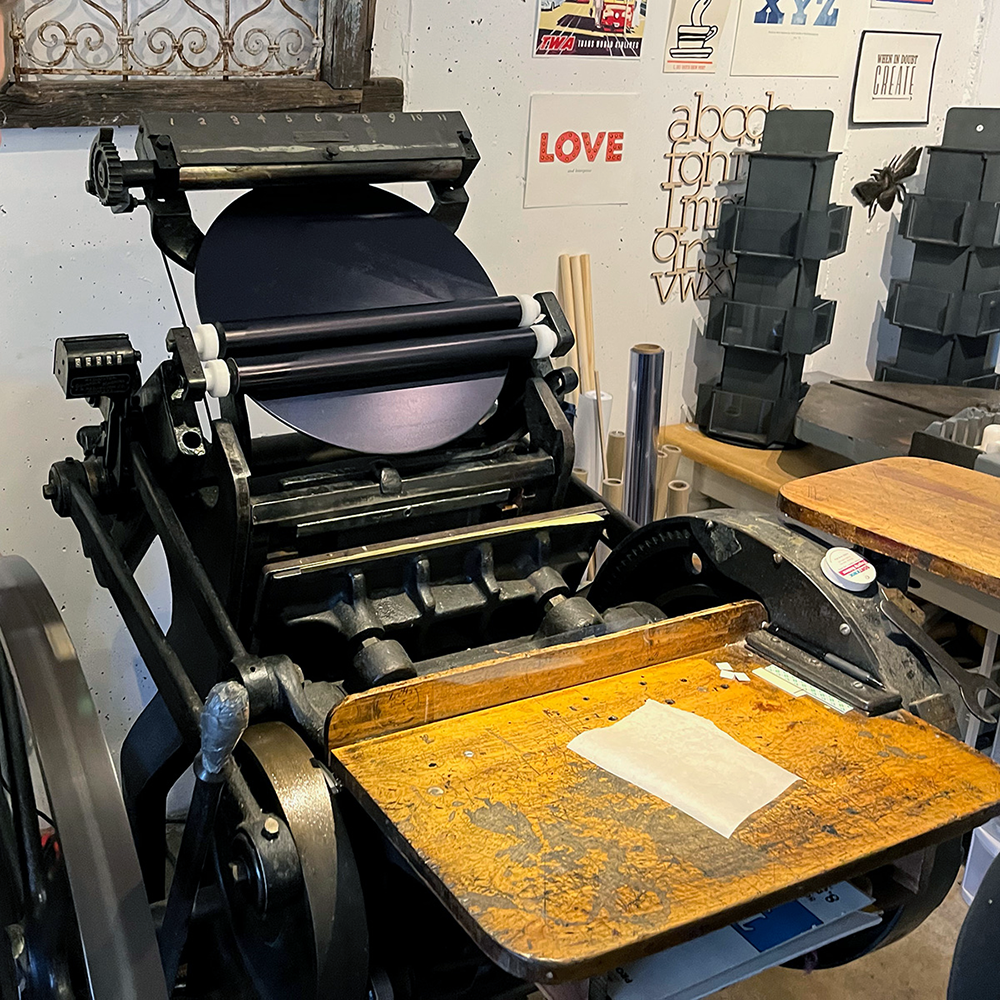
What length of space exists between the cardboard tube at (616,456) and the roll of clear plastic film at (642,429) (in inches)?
1.2

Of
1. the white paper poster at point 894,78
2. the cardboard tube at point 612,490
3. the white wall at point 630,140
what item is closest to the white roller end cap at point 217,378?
the white wall at point 630,140

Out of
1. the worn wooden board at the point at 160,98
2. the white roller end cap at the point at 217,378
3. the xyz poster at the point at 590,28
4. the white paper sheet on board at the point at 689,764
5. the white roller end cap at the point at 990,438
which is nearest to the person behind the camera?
the white paper sheet on board at the point at 689,764

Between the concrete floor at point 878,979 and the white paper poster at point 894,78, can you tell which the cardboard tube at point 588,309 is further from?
the concrete floor at point 878,979

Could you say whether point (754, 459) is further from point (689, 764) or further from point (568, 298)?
point (689, 764)

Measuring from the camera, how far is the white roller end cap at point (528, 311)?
1.63 meters

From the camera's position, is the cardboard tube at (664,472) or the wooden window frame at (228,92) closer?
the wooden window frame at (228,92)

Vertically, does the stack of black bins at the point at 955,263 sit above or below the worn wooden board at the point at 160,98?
below

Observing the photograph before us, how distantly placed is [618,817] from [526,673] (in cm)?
25

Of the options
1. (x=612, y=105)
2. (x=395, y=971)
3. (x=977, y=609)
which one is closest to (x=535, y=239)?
(x=612, y=105)

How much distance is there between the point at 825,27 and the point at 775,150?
41 cm

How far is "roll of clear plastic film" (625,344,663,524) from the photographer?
96.4 inches

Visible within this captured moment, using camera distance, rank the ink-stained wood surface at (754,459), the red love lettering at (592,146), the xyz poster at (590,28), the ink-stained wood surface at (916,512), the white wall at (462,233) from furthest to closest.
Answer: the ink-stained wood surface at (754,459) < the red love lettering at (592,146) < the xyz poster at (590,28) < the white wall at (462,233) < the ink-stained wood surface at (916,512)

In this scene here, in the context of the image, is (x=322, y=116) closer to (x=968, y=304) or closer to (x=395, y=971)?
(x=395, y=971)

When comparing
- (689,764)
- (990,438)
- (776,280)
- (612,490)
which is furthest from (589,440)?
(689,764)
